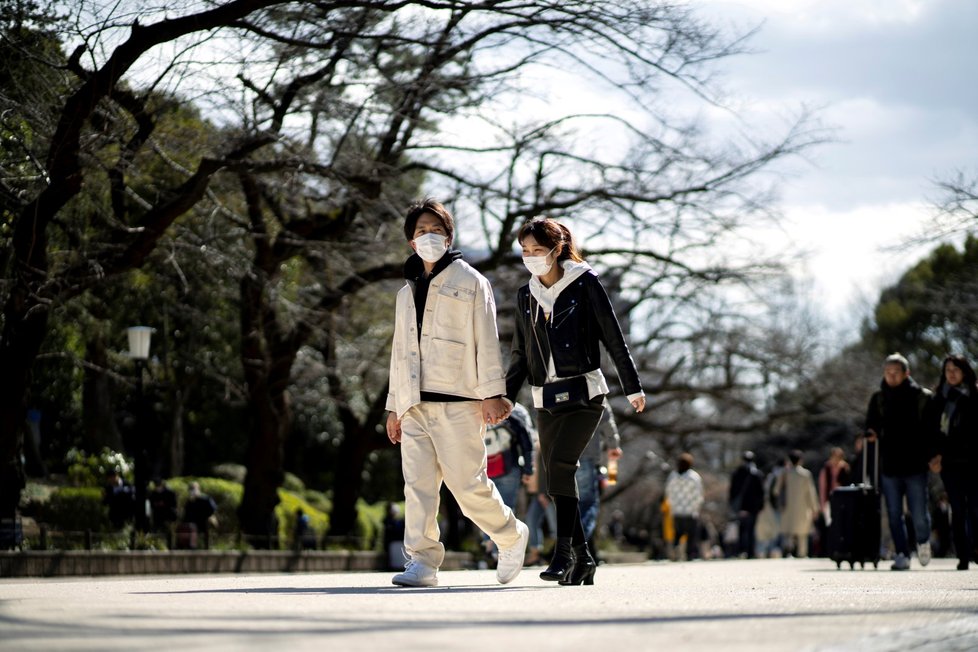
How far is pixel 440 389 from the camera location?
8320 millimetres

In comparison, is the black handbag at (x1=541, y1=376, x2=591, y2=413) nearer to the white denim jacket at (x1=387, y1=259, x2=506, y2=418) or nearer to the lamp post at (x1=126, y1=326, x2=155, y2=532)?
the white denim jacket at (x1=387, y1=259, x2=506, y2=418)

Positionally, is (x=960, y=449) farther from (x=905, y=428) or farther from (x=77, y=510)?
(x=77, y=510)

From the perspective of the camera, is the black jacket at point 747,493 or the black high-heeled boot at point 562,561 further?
the black jacket at point 747,493

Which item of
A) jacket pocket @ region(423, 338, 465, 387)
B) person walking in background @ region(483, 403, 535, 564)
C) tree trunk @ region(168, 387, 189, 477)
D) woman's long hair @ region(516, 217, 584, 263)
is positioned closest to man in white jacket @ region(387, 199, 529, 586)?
jacket pocket @ region(423, 338, 465, 387)

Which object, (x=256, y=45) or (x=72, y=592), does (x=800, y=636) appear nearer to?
(x=72, y=592)

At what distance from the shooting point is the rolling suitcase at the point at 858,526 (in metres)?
15.1

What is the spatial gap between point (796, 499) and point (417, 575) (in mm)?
16022

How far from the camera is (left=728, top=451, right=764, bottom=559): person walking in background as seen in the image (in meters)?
24.0

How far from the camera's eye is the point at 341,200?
2159 cm

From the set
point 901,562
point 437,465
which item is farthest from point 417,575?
point 901,562

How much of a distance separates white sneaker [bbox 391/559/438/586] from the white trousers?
34mm

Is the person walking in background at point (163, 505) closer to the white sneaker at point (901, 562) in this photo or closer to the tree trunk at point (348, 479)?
the tree trunk at point (348, 479)

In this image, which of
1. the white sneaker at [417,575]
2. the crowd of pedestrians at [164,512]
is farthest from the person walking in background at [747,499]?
the white sneaker at [417,575]

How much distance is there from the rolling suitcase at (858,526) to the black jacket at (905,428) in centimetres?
172
